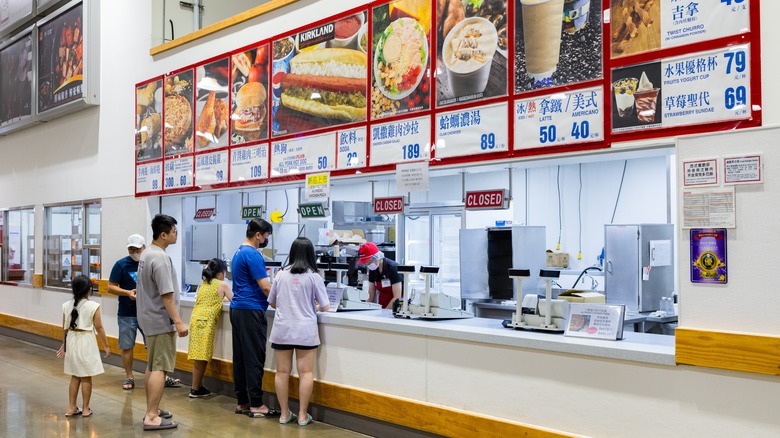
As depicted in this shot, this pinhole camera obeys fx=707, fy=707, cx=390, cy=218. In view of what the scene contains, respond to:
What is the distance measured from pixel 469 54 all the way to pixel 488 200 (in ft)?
3.27

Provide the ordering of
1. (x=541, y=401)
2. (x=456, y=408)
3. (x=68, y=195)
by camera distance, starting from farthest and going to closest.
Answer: (x=68, y=195) → (x=456, y=408) → (x=541, y=401)

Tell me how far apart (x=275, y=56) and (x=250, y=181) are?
1.16 metres

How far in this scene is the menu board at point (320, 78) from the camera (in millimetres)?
5609

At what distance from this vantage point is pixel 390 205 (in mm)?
5477

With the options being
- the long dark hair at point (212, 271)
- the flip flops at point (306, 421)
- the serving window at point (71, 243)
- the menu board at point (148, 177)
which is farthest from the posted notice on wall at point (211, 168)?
the flip flops at point (306, 421)

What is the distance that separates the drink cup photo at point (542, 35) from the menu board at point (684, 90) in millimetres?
468

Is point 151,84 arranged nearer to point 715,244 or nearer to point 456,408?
point 456,408

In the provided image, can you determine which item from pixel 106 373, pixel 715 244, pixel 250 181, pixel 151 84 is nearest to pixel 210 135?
pixel 250 181

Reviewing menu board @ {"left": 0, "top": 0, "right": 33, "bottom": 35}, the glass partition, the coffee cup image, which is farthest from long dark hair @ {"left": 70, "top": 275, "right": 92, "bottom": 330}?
menu board @ {"left": 0, "top": 0, "right": 33, "bottom": 35}

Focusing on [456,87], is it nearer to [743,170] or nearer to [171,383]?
[743,170]

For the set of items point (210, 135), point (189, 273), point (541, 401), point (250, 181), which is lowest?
point (541, 401)

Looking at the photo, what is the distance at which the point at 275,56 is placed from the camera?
20.8 ft

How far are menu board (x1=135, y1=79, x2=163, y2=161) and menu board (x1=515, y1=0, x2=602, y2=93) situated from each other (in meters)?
4.67

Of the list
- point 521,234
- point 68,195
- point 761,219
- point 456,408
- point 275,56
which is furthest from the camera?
point 68,195
